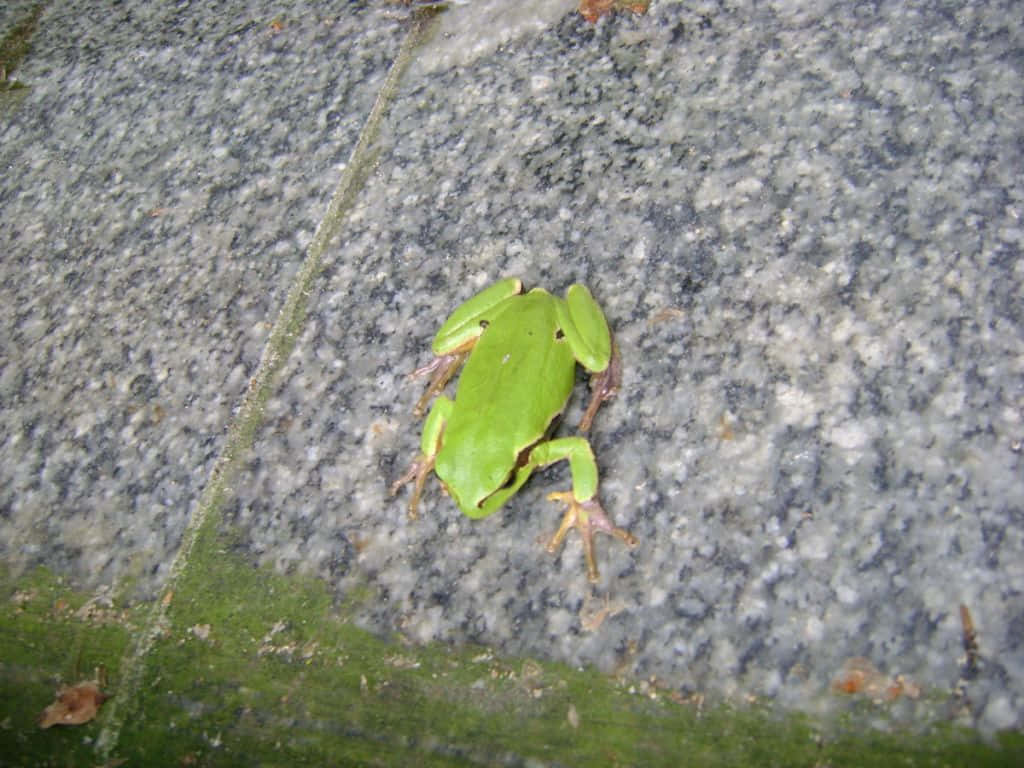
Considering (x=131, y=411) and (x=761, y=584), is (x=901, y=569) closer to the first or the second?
(x=761, y=584)

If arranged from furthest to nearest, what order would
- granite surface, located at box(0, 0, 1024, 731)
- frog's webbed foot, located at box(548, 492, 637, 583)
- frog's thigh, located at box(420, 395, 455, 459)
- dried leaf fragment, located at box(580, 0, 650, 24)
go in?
1. dried leaf fragment, located at box(580, 0, 650, 24)
2. frog's thigh, located at box(420, 395, 455, 459)
3. frog's webbed foot, located at box(548, 492, 637, 583)
4. granite surface, located at box(0, 0, 1024, 731)

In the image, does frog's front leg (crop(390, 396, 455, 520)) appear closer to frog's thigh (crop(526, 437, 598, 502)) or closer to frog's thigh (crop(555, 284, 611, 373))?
frog's thigh (crop(526, 437, 598, 502))

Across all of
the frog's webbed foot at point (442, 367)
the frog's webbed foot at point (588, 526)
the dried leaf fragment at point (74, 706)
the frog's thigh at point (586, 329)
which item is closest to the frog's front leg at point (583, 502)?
the frog's webbed foot at point (588, 526)

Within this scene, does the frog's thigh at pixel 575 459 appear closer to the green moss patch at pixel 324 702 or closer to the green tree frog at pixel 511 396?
the green tree frog at pixel 511 396

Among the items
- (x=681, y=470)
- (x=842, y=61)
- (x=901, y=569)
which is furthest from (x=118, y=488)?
(x=842, y=61)

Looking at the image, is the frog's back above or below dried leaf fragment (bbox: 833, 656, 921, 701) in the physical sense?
above

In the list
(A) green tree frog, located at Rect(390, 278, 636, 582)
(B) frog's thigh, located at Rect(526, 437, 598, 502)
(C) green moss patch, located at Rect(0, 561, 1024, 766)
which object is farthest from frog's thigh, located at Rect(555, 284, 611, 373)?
(C) green moss patch, located at Rect(0, 561, 1024, 766)

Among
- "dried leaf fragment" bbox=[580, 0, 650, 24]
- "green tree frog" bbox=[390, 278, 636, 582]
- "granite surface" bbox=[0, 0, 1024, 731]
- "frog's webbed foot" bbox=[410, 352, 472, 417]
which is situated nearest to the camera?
"granite surface" bbox=[0, 0, 1024, 731]
